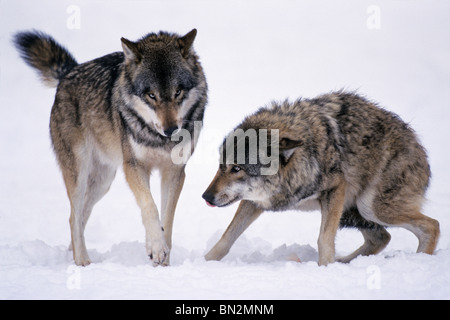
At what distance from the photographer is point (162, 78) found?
437cm

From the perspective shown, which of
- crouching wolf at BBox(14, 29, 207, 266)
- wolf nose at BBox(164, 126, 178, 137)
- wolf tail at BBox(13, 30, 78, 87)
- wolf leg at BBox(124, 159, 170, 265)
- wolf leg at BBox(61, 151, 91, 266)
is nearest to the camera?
wolf nose at BBox(164, 126, 178, 137)

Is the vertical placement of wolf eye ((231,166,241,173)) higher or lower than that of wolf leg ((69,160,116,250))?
higher

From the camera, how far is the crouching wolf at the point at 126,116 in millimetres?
4410

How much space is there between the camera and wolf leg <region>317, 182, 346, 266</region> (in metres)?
4.37

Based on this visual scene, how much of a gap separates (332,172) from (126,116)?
188 cm

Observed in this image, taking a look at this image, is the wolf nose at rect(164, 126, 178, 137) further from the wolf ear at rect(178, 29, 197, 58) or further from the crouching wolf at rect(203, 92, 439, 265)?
the wolf ear at rect(178, 29, 197, 58)

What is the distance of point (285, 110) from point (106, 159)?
185cm

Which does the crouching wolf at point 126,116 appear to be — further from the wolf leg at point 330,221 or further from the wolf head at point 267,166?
the wolf leg at point 330,221

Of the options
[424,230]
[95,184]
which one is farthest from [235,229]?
[95,184]

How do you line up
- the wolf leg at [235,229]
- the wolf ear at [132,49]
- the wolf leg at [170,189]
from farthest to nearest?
1. the wolf leg at [170,189]
2. the wolf leg at [235,229]
3. the wolf ear at [132,49]

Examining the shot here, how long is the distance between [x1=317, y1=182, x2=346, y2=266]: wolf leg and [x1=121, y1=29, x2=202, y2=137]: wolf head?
141 cm

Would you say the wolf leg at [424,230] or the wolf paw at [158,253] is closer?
the wolf paw at [158,253]

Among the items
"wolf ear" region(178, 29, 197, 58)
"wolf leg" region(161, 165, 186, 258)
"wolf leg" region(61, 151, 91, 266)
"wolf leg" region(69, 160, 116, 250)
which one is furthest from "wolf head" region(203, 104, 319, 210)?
"wolf leg" region(69, 160, 116, 250)

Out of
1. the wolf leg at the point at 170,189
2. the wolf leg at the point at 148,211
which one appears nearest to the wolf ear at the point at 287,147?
the wolf leg at the point at 170,189
